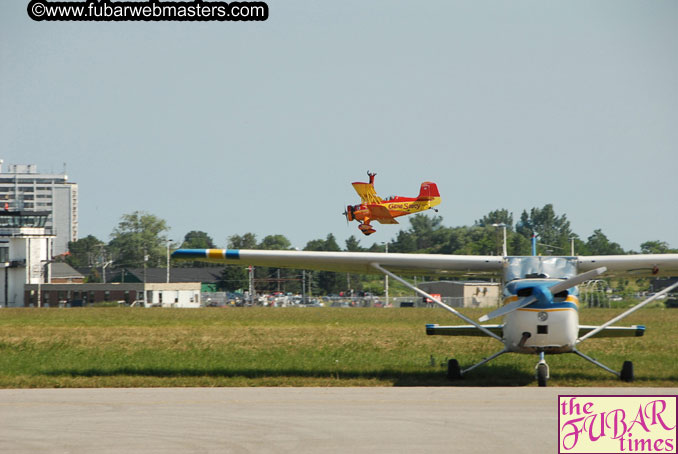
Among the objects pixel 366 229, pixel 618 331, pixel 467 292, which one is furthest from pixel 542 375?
pixel 467 292

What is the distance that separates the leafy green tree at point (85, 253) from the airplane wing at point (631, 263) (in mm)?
148132

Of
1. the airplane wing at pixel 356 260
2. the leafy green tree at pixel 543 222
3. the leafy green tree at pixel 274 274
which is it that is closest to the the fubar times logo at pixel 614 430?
the airplane wing at pixel 356 260

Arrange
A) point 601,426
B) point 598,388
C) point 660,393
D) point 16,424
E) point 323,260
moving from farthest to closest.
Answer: point 323,260, point 598,388, point 660,393, point 16,424, point 601,426

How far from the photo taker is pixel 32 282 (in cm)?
7494

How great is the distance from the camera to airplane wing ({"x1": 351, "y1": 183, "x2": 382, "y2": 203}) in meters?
18.3

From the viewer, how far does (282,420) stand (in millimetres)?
9023

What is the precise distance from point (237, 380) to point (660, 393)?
6.23 metres

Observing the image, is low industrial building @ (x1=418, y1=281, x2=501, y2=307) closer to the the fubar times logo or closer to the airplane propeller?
the airplane propeller

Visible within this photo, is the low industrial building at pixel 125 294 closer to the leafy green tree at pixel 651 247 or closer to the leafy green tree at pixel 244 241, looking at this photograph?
the leafy green tree at pixel 244 241

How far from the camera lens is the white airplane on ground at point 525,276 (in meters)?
12.1

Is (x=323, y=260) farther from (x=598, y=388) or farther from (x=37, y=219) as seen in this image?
(x=37, y=219)

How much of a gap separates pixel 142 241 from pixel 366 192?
111 meters

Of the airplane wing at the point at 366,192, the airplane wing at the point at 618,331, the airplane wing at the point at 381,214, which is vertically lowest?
the airplane wing at the point at 618,331

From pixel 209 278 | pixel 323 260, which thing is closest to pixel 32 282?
pixel 209 278
